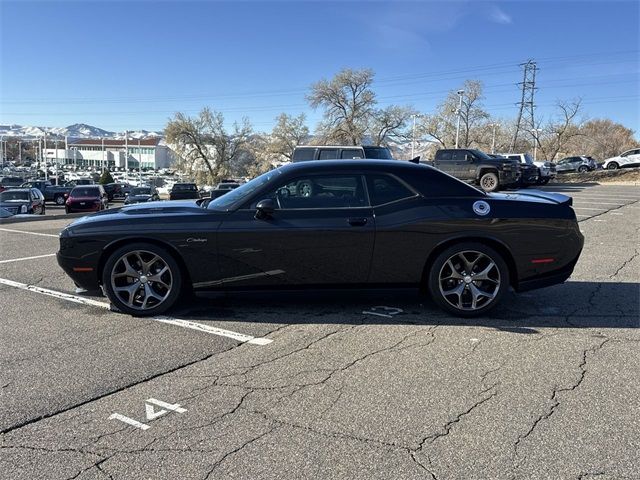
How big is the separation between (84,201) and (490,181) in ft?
64.2

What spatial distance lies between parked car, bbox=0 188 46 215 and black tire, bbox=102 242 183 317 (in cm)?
1844

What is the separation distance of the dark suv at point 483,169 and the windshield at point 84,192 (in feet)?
58.3

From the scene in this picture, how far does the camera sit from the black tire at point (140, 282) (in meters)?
4.93

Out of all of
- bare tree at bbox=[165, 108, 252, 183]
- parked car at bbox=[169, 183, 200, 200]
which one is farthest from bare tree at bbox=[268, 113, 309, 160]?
parked car at bbox=[169, 183, 200, 200]

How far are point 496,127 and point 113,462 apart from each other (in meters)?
93.9

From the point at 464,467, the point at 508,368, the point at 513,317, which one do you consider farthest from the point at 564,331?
the point at 464,467

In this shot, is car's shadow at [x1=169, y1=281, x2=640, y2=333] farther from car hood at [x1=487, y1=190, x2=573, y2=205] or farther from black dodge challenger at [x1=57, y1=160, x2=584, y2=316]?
car hood at [x1=487, y1=190, x2=573, y2=205]

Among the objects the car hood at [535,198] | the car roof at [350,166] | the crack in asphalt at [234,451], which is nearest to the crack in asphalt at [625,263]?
the car hood at [535,198]

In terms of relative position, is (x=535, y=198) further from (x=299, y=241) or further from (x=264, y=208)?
(x=264, y=208)

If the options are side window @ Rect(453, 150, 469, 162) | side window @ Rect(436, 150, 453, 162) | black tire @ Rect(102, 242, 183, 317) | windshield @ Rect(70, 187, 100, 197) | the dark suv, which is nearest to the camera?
black tire @ Rect(102, 242, 183, 317)

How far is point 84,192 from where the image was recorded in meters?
26.6

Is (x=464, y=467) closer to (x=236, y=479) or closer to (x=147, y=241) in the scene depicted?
(x=236, y=479)

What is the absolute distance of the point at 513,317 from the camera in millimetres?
5082

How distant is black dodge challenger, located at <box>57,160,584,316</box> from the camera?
4.88m
